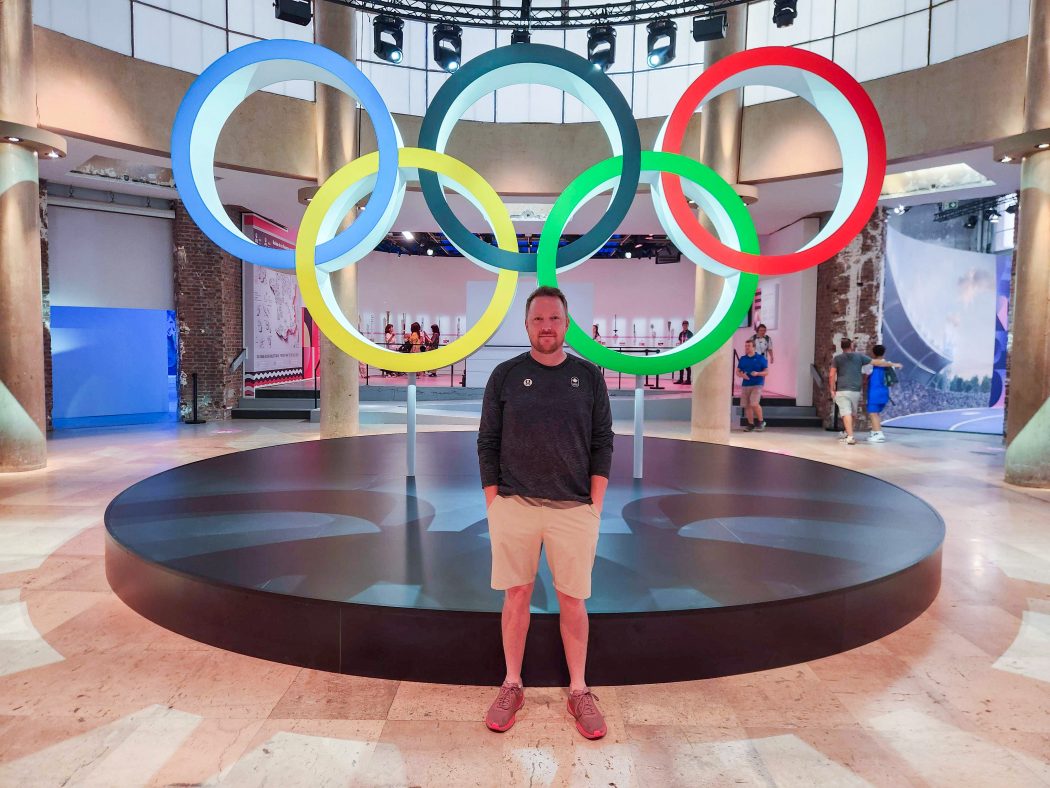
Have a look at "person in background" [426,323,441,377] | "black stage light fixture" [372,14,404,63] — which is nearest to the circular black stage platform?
"black stage light fixture" [372,14,404,63]

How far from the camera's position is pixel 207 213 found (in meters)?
4.92

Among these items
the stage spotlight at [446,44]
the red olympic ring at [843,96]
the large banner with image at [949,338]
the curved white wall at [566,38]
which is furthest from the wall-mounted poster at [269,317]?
the large banner with image at [949,338]

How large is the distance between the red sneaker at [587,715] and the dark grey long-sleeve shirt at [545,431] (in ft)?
2.48

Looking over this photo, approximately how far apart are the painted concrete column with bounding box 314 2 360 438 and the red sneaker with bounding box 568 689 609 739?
8069 mm

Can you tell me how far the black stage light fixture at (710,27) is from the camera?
887 centimetres

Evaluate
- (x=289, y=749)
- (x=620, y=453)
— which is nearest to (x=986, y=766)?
(x=289, y=749)

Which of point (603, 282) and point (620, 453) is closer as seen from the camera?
point (620, 453)

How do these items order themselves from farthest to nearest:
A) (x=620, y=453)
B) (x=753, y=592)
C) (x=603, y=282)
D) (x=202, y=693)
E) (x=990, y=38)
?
(x=603, y=282), (x=990, y=38), (x=620, y=453), (x=753, y=592), (x=202, y=693)

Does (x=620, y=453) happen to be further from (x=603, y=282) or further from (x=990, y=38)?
(x=603, y=282)

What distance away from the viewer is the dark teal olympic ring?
4957 millimetres

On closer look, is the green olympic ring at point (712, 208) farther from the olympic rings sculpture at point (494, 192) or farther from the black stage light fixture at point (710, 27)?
the black stage light fixture at point (710, 27)

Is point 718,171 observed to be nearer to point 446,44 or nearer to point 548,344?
point 446,44

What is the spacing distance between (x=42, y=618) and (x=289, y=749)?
203 cm

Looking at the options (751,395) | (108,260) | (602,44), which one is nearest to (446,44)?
(602,44)
